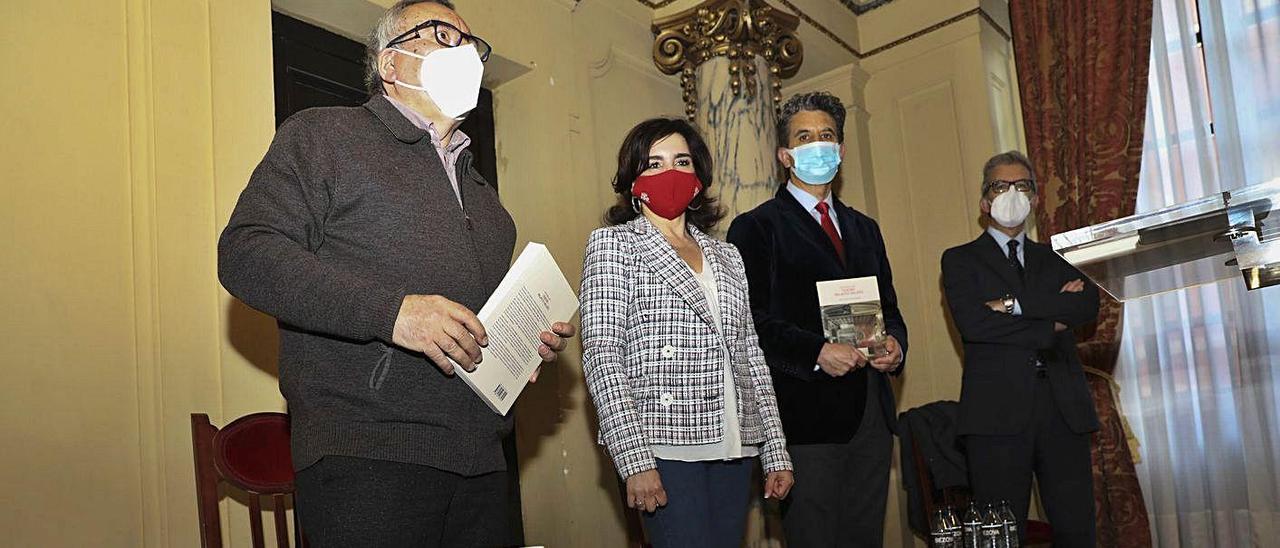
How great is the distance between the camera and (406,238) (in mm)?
1755

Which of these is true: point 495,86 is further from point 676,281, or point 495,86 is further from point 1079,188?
point 1079,188

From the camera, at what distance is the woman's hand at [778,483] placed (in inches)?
102

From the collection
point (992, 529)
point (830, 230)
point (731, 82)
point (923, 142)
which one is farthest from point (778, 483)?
point (923, 142)

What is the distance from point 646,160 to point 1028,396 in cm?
159

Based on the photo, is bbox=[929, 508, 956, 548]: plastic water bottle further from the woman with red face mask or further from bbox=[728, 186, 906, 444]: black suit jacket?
the woman with red face mask

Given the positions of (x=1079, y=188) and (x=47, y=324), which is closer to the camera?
(x=47, y=324)

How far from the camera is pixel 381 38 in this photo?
2.07m

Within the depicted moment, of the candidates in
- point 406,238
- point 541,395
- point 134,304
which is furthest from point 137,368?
point 541,395

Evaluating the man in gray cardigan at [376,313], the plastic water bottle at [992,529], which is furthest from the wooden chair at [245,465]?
the plastic water bottle at [992,529]

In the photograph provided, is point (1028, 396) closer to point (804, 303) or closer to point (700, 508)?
point (804, 303)

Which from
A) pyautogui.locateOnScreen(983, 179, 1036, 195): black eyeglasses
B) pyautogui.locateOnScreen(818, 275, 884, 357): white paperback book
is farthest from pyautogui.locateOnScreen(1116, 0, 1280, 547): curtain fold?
pyautogui.locateOnScreen(818, 275, 884, 357): white paperback book

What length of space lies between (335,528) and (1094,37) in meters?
4.65

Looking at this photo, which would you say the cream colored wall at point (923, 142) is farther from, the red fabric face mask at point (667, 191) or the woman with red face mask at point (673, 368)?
the red fabric face mask at point (667, 191)

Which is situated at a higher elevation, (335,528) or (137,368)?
(137,368)
